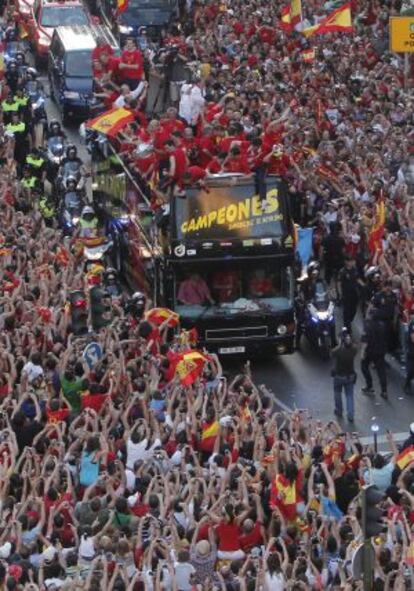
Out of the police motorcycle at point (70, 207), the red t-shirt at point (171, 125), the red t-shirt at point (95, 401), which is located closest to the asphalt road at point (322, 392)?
the red t-shirt at point (171, 125)

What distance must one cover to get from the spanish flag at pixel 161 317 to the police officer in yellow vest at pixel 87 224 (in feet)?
17.9

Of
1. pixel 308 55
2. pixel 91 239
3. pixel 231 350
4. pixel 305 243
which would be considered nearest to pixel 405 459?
pixel 231 350

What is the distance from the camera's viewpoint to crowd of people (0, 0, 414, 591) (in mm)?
17469

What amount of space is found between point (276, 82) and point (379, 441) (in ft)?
46.0

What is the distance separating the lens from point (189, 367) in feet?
74.1

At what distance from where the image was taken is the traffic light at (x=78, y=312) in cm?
2480

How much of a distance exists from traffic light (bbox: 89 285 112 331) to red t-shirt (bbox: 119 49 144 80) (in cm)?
780

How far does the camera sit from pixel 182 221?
2683 centimetres

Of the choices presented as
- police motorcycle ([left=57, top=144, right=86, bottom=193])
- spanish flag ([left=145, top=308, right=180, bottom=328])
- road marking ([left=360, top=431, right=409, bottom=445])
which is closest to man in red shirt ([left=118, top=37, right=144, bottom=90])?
police motorcycle ([left=57, top=144, right=86, bottom=193])

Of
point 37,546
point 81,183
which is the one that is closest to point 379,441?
point 37,546

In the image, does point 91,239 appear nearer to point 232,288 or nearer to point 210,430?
point 232,288

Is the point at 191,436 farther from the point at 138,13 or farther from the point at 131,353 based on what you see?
the point at 138,13

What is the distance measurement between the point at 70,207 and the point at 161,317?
7.00m

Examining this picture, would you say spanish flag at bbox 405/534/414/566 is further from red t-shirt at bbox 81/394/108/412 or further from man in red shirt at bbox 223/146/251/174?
man in red shirt at bbox 223/146/251/174
